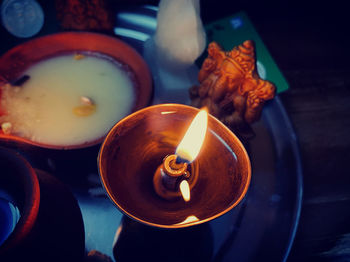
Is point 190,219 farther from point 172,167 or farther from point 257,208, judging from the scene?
point 257,208

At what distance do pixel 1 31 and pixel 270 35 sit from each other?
98 centimetres

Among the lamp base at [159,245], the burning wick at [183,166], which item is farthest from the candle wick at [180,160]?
the lamp base at [159,245]

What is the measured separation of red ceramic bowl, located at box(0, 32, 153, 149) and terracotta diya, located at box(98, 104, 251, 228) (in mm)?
190

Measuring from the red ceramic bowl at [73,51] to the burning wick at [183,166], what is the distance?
0.85ft

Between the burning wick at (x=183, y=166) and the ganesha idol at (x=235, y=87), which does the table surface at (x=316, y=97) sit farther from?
the burning wick at (x=183, y=166)

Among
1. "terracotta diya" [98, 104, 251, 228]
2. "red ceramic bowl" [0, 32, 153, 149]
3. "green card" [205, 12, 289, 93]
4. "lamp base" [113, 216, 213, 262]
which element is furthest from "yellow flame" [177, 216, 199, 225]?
"green card" [205, 12, 289, 93]

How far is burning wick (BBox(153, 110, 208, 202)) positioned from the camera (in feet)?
1.54

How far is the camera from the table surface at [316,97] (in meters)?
0.81

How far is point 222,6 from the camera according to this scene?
3.58 ft

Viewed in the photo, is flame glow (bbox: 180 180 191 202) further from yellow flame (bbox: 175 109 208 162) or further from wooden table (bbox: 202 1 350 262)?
wooden table (bbox: 202 1 350 262)

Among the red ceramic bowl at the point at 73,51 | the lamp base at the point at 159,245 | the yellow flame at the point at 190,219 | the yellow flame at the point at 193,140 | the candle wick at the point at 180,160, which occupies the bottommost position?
the lamp base at the point at 159,245

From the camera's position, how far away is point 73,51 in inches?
34.6

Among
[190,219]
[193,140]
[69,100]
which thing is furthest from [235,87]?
[69,100]

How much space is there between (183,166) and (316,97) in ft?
2.43
